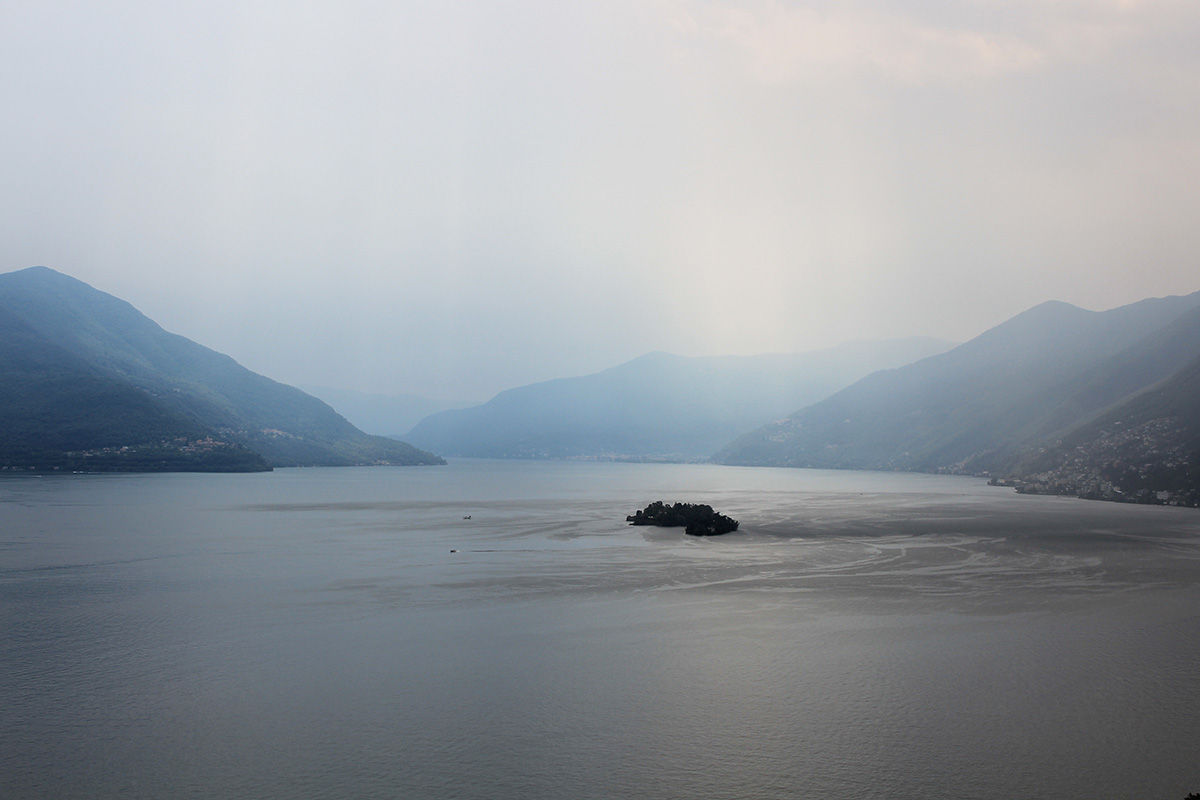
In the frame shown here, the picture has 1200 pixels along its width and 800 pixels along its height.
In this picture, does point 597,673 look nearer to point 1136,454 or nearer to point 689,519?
point 689,519

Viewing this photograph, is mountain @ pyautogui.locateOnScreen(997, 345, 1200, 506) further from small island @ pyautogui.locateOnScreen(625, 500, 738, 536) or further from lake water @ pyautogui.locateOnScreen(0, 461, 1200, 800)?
small island @ pyautogui.locateOnScreen(625, 500, 738, 536)

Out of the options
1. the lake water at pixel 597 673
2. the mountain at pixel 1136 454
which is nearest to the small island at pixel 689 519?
the lake water at pixel 597 673

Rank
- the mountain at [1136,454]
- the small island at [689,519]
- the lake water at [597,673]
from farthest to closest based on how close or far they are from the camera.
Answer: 1. the mountain at [1136,454]
2. the small island at [689,519]
3. the lake water at [597,673]

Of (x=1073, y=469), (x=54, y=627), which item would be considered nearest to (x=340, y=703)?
(x=54, y=627)

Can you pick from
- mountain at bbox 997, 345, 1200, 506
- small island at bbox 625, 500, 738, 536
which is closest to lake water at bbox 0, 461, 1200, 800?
small island at bbox 625, 500, 738, 536

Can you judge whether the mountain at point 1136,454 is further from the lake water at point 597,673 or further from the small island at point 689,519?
the small island at point 689,519

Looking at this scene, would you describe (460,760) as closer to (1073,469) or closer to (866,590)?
(866,590)
